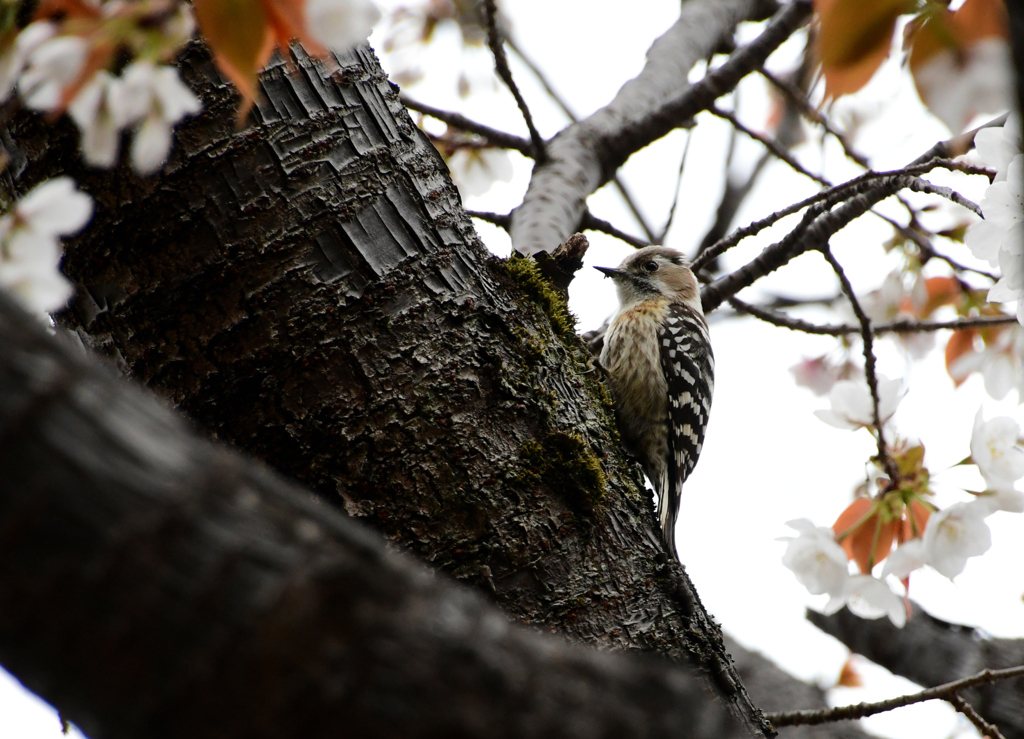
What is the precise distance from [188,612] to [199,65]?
134 cm

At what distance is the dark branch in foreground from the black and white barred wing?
293 centimetres

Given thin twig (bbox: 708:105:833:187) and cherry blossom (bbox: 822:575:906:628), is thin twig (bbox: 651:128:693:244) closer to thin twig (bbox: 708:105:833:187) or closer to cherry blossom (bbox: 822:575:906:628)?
thin twig (bbox: 708:105:833:187)

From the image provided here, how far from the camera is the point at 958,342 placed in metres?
3.03

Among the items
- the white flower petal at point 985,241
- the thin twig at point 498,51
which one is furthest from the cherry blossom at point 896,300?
the thin twig at point 498,51

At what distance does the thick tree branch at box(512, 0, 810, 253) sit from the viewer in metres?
3.12

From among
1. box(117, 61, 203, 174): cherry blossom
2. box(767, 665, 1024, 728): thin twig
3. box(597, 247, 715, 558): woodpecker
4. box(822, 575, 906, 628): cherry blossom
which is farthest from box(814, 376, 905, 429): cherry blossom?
box(117, 61, 203, 174): cherry blossom

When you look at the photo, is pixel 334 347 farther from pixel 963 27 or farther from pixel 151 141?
pixel 963 27

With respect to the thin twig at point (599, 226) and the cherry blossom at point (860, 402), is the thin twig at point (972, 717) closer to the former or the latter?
the cherry blossom at point (860, 402)

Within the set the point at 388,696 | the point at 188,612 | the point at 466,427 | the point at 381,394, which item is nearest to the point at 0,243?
the point at 381,394

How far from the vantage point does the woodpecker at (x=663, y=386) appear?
3.88 metres

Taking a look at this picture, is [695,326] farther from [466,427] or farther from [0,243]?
[0,243]

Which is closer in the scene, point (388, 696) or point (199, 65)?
point (388, 696)

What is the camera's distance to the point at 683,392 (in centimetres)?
395

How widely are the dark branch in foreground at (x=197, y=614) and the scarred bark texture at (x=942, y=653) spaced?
313 cm
